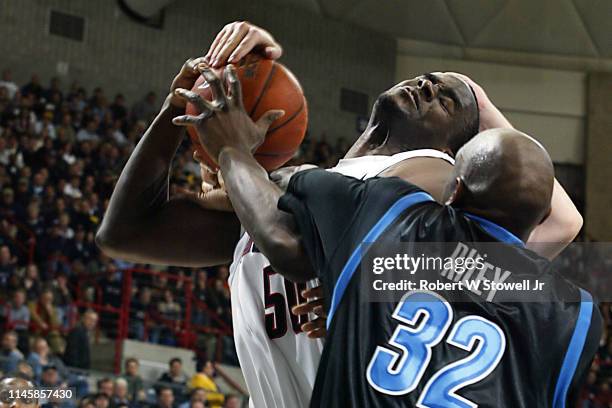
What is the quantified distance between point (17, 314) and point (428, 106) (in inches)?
324

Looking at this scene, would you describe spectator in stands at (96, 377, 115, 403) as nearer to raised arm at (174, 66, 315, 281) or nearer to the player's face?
the player's face

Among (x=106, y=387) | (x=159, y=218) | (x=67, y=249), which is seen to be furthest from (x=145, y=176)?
(x=67, y=249)

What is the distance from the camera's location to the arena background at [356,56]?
1549 cm

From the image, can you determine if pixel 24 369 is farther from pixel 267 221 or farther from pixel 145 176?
pixel 267 221

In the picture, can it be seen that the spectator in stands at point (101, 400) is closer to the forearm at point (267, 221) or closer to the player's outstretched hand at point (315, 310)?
the player's outstretched hand at point (315, 310)

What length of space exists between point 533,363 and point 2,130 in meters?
12.1

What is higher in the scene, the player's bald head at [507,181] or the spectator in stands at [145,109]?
the spectator in stands at [145,109]

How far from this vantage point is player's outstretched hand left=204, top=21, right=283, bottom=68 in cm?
260

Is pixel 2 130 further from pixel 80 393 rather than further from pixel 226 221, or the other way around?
pixel 226 221

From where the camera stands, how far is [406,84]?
2750 mm

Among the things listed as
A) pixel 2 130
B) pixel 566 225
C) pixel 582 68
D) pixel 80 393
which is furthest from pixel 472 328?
pixel 582 68

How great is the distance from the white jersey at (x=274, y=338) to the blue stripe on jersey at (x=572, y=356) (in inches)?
29.5

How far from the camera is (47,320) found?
34.5 feet

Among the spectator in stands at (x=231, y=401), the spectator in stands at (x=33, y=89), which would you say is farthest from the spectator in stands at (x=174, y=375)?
the spectator in stands at (x=33, y=89)
